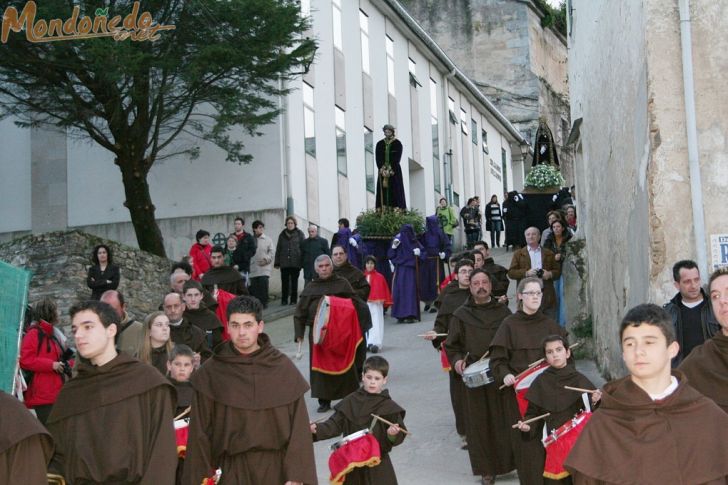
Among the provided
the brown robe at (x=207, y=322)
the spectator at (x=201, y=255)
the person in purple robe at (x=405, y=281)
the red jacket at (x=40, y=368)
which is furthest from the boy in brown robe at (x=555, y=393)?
the person in purple robe at (x=405, y=281)

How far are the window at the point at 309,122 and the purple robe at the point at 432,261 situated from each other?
6594 mm

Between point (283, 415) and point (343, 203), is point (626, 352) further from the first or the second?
point (343, 203)

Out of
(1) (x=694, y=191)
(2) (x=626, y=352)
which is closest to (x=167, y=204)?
(1) (x=694, y=191)

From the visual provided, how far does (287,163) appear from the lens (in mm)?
26609

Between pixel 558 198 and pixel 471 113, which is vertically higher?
pixel 471 113

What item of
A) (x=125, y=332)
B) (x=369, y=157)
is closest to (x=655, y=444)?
(x=125, y=332)

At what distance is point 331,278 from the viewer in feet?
48.5

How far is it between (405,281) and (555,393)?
11534 millimetres

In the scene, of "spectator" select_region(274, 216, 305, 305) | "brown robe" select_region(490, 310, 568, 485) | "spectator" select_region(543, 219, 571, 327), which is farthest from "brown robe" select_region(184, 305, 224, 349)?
"spectator" select_region(274, 216, 305, 305)

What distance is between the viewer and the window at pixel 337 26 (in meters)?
30.9

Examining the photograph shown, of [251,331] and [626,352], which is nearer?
[626,352]

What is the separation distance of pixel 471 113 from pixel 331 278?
31.3 m

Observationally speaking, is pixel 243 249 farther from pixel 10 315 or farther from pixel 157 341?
pixel 157 341

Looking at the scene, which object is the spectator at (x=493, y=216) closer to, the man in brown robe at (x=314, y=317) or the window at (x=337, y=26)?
the window at (x=337, y=26)
